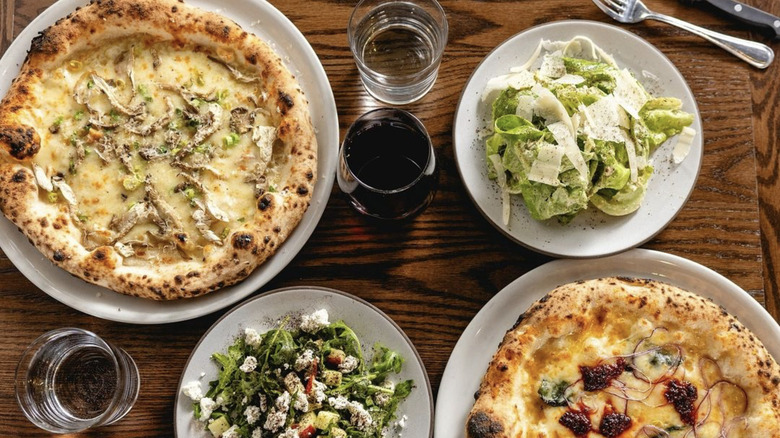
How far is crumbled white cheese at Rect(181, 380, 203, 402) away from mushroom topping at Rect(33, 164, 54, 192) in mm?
972

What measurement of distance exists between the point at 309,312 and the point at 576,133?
1.28m

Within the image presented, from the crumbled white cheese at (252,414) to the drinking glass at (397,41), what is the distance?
1.40m

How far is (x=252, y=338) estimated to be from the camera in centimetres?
297

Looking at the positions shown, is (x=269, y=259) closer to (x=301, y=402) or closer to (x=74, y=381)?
(x=301, y=402)

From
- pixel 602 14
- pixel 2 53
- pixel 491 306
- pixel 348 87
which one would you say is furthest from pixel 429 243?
pixel 2 53

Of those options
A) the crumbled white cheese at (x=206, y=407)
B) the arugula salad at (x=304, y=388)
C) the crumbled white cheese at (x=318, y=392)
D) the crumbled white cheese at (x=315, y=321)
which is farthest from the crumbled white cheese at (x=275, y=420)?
the crumbled white cheese at (x=315, y=321)

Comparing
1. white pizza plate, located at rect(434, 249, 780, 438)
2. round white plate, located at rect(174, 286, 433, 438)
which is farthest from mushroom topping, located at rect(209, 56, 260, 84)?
white pizza plate, located at rect(434, 249, 780, 438)

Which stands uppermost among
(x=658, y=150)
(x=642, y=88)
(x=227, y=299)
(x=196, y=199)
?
(x=642, y=88)

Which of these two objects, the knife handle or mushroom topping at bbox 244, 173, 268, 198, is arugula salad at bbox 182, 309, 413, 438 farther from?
the knife handle

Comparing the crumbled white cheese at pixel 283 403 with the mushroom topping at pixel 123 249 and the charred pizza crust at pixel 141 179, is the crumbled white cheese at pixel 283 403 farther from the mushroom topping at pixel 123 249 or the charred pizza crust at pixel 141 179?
the mushroom topping at pixel 123 249

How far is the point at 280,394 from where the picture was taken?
9.70ft

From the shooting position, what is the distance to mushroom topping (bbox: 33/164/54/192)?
3010mm

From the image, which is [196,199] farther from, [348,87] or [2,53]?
[2,53]

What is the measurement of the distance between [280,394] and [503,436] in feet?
2.91
